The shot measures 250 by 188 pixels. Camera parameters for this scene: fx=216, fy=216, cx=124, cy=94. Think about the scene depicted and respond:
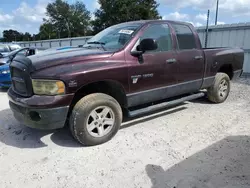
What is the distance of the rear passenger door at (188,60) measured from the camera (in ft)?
14.3

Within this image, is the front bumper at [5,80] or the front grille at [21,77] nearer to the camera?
the front grille at [21,77]

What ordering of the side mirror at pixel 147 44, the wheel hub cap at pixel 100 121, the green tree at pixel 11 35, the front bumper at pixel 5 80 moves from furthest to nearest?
1. the green tree at pixel 11 35
2. the front bumper at pixel 5 80
3. the side mirror at pixel 147 44
4. the wheel hub cap at pixel 100 121

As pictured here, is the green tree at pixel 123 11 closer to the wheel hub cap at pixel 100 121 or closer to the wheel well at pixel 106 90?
the wheel well at pixel 106 90

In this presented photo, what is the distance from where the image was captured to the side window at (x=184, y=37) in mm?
4416

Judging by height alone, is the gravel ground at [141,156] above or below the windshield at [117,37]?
below

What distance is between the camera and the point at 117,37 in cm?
395

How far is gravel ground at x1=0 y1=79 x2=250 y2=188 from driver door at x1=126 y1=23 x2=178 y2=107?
2.09ft

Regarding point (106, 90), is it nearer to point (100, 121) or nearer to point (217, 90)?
point (100, 121)

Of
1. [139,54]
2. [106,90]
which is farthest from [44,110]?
[139,54]

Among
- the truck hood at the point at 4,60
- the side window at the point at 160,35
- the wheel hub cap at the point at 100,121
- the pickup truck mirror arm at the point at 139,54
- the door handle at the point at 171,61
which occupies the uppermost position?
the side window at the point at 160,35

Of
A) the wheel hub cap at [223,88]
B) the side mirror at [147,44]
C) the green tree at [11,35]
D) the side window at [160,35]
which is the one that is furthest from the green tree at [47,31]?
the side mirror at [147,44]

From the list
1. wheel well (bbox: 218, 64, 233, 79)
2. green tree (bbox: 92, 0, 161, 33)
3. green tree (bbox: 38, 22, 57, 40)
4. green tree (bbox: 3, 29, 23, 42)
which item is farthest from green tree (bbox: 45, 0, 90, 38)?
wheel well (bbox: 218, 64, 233, 79)

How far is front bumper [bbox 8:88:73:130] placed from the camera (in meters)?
2.93

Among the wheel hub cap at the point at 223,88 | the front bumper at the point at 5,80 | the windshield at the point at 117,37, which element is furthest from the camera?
the front bumper at the point at 5,80
